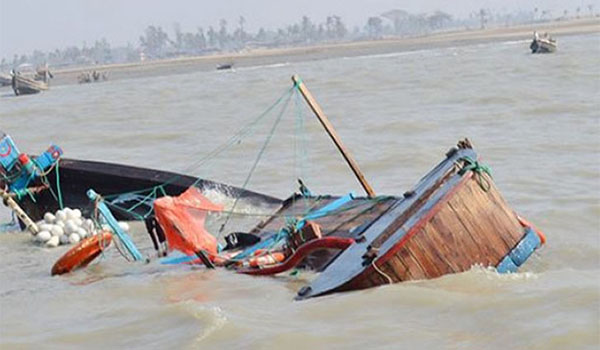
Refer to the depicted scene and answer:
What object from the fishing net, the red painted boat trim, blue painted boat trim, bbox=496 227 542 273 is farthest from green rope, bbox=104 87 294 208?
blue painted boat trim, bbox=496 227 542 273

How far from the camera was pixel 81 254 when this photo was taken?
29.0 feet

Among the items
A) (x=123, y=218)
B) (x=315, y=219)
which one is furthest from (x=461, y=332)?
(x=123, y=218)

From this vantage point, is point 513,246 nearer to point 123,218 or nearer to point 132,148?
point 123,218

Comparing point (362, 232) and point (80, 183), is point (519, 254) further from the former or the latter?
point (80, 183)

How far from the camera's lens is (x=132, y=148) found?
19609 mm

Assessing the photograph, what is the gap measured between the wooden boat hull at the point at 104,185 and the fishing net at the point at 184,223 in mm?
2255

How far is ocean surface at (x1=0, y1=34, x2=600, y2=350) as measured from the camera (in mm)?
6227

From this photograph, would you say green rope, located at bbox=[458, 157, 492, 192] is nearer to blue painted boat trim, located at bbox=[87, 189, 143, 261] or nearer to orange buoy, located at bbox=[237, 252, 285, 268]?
orange buoy, located at bbox=[237, 252, 285, 268]

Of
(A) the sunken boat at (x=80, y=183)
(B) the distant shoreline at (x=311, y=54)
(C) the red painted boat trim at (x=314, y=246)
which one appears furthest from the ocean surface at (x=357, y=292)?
(B) the distant shoreline at (x=311, y=54)

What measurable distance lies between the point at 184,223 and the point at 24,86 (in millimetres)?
44596

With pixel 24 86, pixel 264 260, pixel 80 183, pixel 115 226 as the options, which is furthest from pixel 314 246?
pixel 24 86

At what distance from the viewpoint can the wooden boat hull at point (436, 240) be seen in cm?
651

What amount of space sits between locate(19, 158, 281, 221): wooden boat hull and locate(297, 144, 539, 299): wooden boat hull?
4210mm

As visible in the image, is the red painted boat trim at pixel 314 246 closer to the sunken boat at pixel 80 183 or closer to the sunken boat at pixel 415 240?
the sunken boat at pixel 415 240
